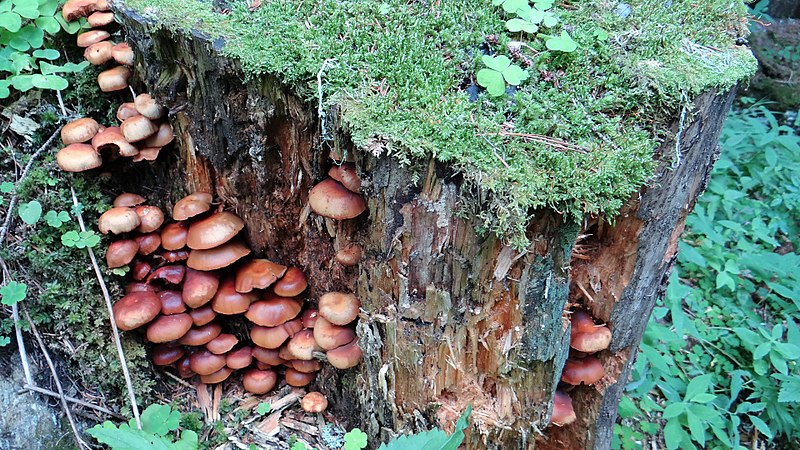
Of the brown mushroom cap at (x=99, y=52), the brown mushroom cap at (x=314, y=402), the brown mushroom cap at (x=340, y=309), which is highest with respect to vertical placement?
the brown mushroom cap at (x=99, y=52)

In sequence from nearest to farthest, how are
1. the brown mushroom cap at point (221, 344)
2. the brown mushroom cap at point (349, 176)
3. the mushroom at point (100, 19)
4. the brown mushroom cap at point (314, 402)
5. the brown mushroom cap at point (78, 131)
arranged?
the brown mushroom cap at point (349, 176), the brown mushroom cap at point (78, 131), the mushroom at point (100, 19), the brown mushroom cap at point (221, 344), the brown mushroom cap at point (314, 402)

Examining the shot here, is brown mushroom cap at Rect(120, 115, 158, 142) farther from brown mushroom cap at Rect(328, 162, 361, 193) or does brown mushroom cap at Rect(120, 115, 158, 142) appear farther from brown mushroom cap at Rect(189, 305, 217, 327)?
brown mushroom cap at Rect(328, 162, 361, 193)

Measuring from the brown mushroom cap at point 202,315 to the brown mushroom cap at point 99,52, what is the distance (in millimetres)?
1658

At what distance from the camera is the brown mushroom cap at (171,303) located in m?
3.46

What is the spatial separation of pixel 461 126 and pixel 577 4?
4.40 feet

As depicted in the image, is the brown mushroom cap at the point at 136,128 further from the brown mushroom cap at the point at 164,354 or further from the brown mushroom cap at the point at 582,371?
the brown mushroom cap at the point at 582,371

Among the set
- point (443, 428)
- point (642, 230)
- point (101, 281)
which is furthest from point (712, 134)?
point (101, 281)

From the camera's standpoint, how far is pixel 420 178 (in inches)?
97.8

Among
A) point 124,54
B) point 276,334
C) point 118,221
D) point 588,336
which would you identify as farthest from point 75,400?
point 588,336

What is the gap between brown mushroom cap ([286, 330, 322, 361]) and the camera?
350 cm

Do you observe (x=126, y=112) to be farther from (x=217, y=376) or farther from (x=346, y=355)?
(x=346, y=355)

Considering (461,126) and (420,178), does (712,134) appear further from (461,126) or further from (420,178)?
(420,178)

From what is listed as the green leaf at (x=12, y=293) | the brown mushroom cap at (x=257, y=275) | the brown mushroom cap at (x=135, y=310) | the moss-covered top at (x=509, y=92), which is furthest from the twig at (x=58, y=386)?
the moss-covered top at (x=509, y=92)

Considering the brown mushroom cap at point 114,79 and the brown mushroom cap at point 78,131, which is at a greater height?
the brown mushroom cap at point 114,79
